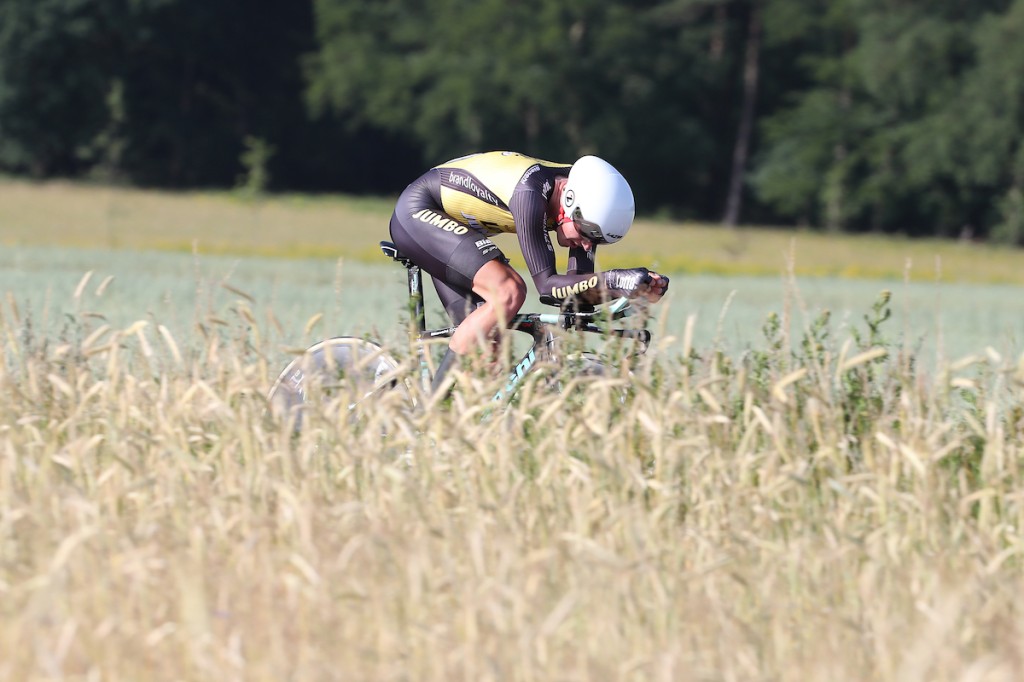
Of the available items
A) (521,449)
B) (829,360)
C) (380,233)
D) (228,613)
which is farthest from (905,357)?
(380,233)

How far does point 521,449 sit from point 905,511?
150cm

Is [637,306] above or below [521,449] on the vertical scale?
above

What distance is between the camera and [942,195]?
192 ft

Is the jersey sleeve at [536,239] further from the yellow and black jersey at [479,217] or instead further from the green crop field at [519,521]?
the green crop field at [519,521]

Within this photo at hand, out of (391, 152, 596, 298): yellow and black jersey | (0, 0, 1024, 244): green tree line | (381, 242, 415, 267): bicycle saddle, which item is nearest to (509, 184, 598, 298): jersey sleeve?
(391, 152, 596, 298): yellow and black jersey

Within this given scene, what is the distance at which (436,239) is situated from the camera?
7410mm

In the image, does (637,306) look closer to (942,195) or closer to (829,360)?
(829,360)

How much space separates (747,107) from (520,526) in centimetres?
6181

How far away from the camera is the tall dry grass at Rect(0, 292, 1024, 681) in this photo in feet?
14.3

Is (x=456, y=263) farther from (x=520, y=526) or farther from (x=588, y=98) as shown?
(x=588, y=98)

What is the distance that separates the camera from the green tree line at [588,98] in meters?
56.7

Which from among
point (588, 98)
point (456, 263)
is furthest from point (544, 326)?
point (588, 98)

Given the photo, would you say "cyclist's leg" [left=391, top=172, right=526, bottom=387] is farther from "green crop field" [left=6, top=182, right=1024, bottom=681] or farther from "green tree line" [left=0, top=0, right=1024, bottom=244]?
"green tree line" [left=0, top=0, right=1024, bottom=244]

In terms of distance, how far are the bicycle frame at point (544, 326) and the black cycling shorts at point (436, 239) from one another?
95mm
